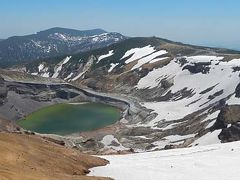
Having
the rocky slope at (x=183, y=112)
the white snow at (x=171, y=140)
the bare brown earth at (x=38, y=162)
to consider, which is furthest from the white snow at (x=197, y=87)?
the bare brown earth at (x=38, y=162)

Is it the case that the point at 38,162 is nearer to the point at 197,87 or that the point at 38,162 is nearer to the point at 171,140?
the point at 171,140

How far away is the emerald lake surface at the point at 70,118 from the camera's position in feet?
506

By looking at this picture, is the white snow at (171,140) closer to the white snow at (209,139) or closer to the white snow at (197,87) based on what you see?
the white snow at (209,139)

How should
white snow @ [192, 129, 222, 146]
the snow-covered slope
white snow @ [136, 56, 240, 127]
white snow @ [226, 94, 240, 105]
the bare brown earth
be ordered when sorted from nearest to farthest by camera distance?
the bare brown earth, the snow-covered slope, white snow @ [192, 129, 222, 146], white snow @ [226, 94, 240, 105], white snow @ [136, 56, 240, 127]

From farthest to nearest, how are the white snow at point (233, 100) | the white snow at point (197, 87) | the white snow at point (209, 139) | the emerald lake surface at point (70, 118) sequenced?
the emerald lake surface at point (70, 118) → the white snow at point (197, 87) → the white snow at point (233, 100) → the white snow at point (209, 139)

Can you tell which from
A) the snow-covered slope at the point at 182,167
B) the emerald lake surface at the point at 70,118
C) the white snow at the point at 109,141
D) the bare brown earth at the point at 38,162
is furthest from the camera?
the emerald lake surface at the point at 70,118

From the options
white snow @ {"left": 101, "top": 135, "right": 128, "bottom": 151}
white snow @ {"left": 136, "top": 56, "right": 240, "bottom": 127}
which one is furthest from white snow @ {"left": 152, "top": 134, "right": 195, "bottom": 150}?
white snow @ {"left": 136, "top": 56, "right": 240, "bottom": 127}

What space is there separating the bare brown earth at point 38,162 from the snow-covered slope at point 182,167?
1.75 meters

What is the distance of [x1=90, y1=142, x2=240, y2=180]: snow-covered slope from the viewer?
35.5 meters

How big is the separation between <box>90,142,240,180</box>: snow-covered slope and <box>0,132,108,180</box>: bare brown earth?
1.75 m

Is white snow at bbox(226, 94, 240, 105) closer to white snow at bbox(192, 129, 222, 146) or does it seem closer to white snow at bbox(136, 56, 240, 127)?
white snow at bbox(136, 56, 240, 127)

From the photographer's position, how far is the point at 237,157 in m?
Result: 44.2

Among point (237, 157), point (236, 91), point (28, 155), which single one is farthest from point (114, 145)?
point (28, 155)

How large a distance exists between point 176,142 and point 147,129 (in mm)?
24096
